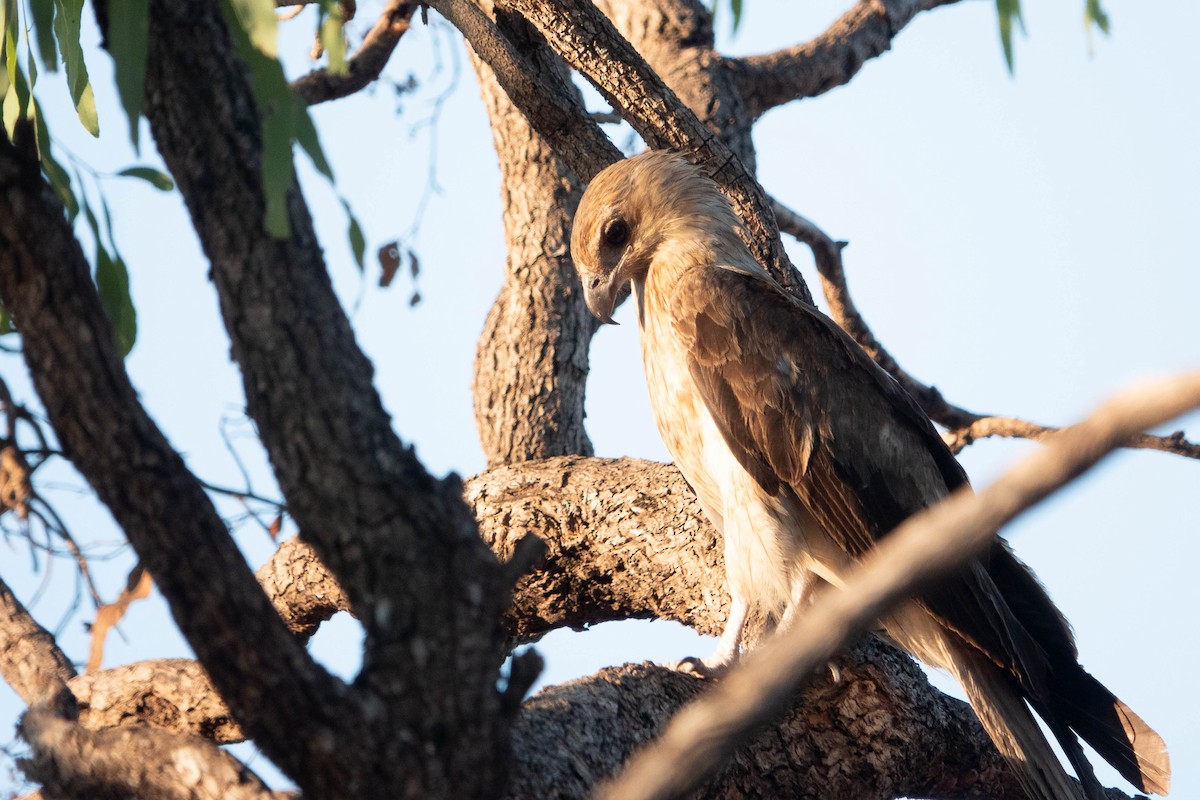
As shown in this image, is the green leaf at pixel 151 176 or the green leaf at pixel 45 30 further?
the green leaf at pixel 151 176

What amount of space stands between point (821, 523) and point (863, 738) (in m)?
0.70

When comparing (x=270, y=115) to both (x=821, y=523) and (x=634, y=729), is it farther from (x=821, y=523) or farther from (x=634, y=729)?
(x=821, y=523)

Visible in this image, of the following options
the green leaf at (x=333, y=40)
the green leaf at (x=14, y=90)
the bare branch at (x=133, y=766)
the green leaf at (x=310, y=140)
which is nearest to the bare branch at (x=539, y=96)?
the green leaf at (x=14, y=90)

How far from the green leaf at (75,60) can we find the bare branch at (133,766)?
156 centimetres

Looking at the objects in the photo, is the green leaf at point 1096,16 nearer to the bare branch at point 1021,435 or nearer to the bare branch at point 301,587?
the bare branch at point 1021,435

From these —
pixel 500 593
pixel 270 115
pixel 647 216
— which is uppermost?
pixel 647 216

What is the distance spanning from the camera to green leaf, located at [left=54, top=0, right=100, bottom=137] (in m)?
2.85

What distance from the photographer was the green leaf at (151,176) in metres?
3.12

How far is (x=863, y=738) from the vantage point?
3.36 metres

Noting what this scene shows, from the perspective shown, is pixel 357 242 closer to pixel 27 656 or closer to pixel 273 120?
pixel 273 120

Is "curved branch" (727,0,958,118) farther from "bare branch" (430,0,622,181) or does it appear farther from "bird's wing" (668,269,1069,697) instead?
"bird's wing" (668,269,1069,697)

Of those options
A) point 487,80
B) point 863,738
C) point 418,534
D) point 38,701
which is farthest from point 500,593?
point 487,80

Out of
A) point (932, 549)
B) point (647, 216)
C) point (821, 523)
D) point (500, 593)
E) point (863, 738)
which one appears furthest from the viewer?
point (647, 216)

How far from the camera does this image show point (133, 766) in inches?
91.7
